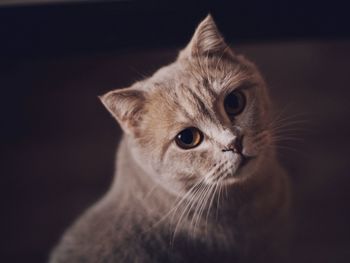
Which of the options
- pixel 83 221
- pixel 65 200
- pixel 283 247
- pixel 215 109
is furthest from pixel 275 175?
pixel 65 200

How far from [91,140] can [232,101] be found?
781 mm

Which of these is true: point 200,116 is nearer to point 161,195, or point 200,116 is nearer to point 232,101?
point 232,101

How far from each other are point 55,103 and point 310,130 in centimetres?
87

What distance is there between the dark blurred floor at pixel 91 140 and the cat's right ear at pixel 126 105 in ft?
1.17

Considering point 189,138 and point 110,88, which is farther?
point 110,88

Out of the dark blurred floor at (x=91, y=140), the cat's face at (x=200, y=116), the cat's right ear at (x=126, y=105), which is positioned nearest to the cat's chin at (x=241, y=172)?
the cat's face at (x=200, y=116)

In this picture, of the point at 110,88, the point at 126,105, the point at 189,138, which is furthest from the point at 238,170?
the point at 110,88

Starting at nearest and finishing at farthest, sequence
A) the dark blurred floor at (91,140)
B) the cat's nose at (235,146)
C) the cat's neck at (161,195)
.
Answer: the cat's nose at (235,146)
the cat's neck at (161,195)
the dark blurred floor at (91,140)

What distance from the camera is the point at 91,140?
5.40ft

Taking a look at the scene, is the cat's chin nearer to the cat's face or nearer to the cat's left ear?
the cat's face

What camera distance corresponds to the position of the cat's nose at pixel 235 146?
0.93 m

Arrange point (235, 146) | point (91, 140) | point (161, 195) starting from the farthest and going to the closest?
1. point (91, 140)
2. point (161, 195)
3. point (235, 146)

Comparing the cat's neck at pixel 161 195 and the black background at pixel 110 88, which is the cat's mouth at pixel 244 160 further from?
the black background at pixel 110 88

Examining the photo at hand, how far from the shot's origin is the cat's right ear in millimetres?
946
